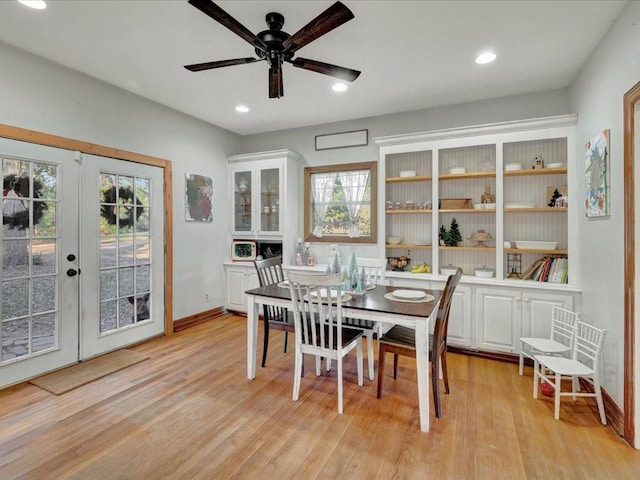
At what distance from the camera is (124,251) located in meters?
3.67

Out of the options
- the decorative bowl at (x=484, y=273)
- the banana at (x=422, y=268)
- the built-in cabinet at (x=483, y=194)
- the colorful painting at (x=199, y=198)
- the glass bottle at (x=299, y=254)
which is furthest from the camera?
the glass bottle at (x=299, y=254)

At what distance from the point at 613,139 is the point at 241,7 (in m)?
2.70

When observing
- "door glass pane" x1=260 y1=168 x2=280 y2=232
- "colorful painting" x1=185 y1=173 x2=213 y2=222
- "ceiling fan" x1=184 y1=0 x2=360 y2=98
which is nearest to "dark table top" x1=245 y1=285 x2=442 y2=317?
"ceiling fan" x1=184 y1=0 x2=360 y2=98

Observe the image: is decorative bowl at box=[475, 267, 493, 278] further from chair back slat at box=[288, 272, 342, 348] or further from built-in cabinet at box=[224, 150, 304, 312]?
built-in cabinet at box=[224, 150, 304, 312]

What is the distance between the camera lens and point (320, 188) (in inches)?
188

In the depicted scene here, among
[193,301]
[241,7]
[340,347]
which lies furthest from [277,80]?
[193,301]

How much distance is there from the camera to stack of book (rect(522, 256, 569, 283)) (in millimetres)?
3277

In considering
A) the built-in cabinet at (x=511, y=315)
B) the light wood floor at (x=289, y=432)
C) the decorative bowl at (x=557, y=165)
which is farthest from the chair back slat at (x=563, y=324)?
the decorative bowl at (x=557, y=165)

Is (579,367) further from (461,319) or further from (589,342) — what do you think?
(461,319)

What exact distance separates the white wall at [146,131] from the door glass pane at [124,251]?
1.29ft

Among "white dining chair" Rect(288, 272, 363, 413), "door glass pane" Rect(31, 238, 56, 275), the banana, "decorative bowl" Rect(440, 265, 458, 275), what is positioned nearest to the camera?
"white dining chair" Rect(288, 272, 363, 413)

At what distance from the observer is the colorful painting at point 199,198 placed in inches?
175

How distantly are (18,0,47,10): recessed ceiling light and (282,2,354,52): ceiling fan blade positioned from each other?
5.22ft

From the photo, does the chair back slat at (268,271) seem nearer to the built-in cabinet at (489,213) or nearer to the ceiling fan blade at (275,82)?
the built-in cabinet at (489,213)
